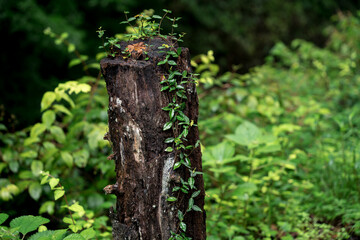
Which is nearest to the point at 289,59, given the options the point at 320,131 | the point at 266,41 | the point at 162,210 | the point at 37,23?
the point at 266,41

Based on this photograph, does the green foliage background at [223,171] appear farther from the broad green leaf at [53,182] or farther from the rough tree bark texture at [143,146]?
the rough tree bark texture at [143,146]

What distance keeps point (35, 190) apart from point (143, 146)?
141 cm

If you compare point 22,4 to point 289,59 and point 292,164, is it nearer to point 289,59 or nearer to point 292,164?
point 292,164

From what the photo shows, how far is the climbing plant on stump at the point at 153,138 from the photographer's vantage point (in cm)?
156

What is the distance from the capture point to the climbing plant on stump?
156cm

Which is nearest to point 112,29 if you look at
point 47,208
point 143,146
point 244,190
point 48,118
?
point 48,118

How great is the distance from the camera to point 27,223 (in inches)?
64.2

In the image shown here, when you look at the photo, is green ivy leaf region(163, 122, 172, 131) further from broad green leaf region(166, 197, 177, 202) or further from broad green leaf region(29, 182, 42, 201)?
broad green leaf region(29, 182, 42, 201)

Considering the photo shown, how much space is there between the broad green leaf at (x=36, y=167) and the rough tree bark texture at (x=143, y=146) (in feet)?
3.68

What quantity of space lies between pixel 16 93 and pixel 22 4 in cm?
134

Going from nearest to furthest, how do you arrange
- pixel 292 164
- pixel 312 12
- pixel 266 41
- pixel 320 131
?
pixel 292 164, pixel 320 131, pixel 266 41, pixel 312 12

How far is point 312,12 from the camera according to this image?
8195 mm

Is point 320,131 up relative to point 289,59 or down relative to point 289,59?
down

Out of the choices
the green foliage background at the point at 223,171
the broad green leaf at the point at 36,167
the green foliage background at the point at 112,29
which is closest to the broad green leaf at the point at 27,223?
the green foliage background at the point at 223,171
